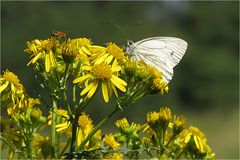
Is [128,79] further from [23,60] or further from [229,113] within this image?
[229,113]

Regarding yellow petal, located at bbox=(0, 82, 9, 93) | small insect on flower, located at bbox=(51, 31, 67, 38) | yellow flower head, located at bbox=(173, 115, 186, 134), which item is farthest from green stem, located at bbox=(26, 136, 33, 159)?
yellow flower head, located at bbox=(173, 115, 186, 134)

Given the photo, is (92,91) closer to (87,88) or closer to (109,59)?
(87,88)

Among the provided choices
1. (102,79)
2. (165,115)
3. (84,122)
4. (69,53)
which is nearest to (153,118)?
(165,115)

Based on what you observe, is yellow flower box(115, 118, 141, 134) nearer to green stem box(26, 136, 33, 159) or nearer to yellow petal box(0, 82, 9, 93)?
green stem box(26, 136, 33, 159)

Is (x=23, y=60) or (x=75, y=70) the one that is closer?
(x=75, y=70)

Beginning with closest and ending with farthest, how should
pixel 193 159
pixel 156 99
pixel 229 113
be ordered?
pixel 193 159 < pixel 156 99 < pixel 229 113

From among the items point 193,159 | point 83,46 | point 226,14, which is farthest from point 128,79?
point 226,14
